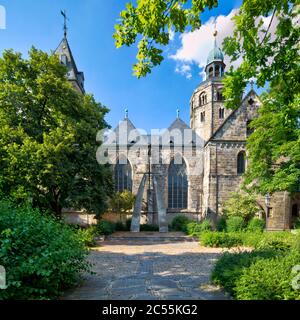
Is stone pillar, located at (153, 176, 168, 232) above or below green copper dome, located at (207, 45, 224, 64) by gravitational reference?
below

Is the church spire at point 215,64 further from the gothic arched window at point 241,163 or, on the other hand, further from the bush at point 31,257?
the bush at point 31,257

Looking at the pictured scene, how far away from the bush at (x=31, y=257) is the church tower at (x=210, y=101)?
25.5 m

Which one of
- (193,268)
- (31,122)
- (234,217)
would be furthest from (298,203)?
(31,122)

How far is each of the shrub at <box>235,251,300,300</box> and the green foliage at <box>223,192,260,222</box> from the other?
14.7 m

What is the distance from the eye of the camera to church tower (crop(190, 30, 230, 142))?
96.6ft

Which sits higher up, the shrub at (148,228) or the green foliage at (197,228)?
the green foliage at (197,228)

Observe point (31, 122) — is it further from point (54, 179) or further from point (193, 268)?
point (193, 268)

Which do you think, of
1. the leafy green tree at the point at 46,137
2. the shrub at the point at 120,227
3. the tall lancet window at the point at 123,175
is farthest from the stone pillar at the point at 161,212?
the leafy green tree at the point at 46,137

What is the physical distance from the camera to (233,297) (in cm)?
429

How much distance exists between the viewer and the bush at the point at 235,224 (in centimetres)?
1716

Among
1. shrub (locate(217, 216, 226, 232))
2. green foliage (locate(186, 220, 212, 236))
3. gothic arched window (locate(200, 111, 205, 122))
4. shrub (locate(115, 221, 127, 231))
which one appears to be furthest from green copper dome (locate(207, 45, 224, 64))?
shrub (locate(115, 221, 127, 231))

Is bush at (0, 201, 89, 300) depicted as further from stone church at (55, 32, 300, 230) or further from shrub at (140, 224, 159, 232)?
shrub at (140, 224, 159, 232)

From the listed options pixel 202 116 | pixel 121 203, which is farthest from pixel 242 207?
pixel 202 116
